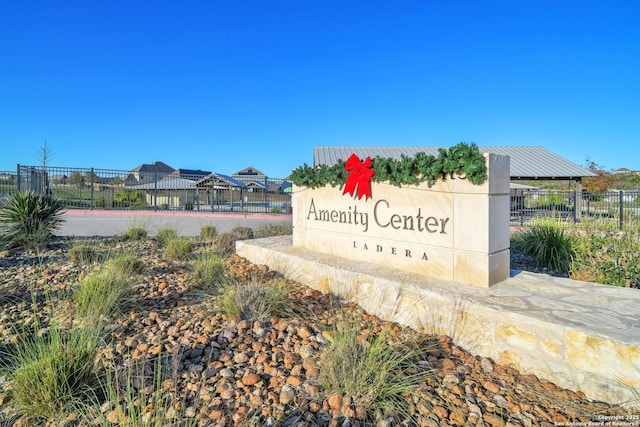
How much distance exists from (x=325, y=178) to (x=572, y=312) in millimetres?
3717

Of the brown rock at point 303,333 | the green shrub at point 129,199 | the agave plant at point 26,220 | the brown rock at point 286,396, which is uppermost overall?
the green shrub at point 129,199

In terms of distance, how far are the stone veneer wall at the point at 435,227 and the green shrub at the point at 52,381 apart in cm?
355

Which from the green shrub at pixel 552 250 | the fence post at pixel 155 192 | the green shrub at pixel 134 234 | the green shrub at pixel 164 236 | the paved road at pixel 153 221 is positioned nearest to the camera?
the green shrub at pixel 552 250

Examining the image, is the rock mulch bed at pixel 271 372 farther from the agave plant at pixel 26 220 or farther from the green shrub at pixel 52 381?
the agave plant at pixel 26 220

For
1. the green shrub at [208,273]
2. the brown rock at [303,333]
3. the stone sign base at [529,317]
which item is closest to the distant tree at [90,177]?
the green shrub at [208,273]

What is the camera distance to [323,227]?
5.99m

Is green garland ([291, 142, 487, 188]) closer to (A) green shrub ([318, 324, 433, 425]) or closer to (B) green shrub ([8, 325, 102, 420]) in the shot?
(A) green shrub ([318, 324, 433, 425])

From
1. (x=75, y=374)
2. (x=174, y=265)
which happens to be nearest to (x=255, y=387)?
(x=75, y=374)

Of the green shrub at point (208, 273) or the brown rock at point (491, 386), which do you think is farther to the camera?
the green shrub at point (208, 273)

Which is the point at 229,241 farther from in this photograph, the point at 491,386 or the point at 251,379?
the point at 491,386

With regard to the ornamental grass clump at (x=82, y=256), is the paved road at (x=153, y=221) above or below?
above

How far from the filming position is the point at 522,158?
25.9 meters

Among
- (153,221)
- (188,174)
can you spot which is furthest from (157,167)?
(153,221)

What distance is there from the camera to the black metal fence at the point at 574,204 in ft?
49.0
